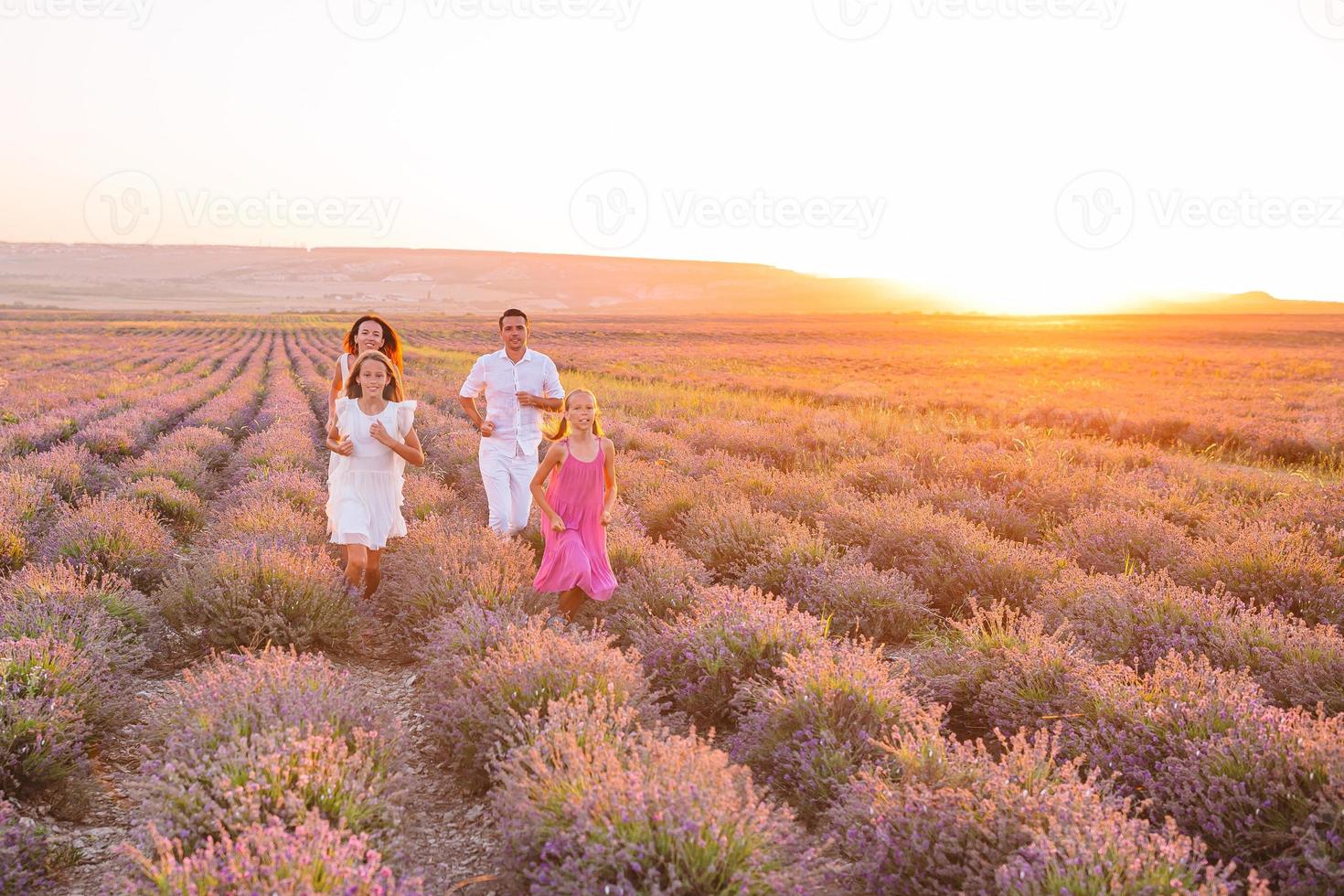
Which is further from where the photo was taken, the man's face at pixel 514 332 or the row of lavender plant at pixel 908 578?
the man's face at pixel 514 332

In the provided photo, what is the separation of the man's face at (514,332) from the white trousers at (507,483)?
83 centimetres

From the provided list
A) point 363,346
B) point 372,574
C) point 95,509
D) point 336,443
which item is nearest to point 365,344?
point 363,346

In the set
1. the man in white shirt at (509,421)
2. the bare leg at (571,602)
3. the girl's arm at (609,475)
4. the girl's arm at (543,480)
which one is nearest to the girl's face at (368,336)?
the man in white shirt at (509,421)

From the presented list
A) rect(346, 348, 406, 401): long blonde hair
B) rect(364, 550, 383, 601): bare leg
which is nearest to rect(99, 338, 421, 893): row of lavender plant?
rect(364, 550, 383, 601): bare leg

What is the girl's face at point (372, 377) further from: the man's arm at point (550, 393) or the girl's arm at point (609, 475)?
the girl's arm at point (609, 475)

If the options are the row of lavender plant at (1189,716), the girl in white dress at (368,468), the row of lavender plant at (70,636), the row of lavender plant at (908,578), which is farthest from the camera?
the girl in white dress at (368,468)

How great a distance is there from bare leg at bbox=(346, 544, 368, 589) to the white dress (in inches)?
3.5

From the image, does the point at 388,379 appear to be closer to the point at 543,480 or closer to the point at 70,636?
the point at 543,480

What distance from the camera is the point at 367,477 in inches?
198

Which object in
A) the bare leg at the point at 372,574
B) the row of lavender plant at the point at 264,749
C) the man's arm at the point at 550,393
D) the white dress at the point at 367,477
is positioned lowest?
the bare leg at the point at 372,574

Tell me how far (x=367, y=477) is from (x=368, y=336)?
1.09 meters

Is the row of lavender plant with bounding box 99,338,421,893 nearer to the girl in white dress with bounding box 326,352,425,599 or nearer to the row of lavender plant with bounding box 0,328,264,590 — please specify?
the girl in white dress with bounding box 326,352,425,599

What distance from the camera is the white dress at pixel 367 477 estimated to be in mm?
4949

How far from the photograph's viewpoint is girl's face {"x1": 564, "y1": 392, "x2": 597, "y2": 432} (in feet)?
15.4
